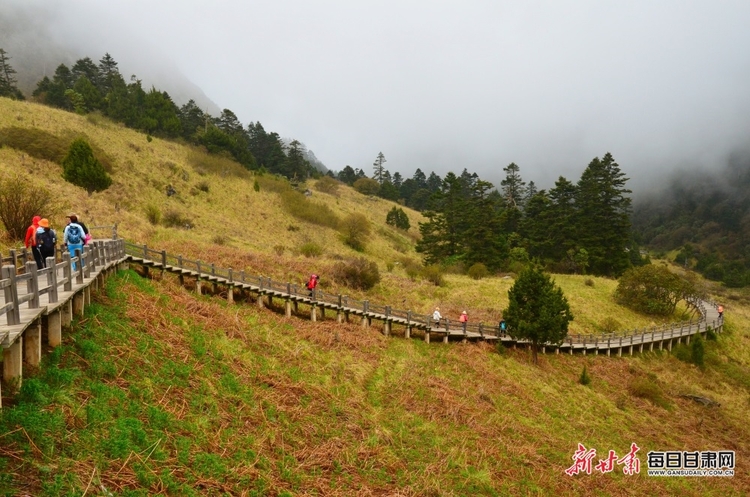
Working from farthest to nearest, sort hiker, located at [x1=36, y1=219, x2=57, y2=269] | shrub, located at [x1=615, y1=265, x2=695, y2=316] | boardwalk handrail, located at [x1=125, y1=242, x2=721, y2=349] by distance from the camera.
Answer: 1. shrub, located at [x1=615, y1=265, x2=695, y2=316]
2. boardwalk handrail, located at [x1=125, y1=242, x2=721, y2=349]
3. hiker, located at [x1=36, y1=219, x2=57, y2=269]

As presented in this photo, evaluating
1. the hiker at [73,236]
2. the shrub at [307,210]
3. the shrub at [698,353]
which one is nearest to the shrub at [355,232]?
the shrub at [307,210]

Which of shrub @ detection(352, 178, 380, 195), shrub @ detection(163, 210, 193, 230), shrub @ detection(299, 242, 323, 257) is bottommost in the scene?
shrub @ detection(299, 242, 323, 257)

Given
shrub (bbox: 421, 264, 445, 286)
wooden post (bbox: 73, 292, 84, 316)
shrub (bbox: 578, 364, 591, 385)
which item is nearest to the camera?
wooden post (bbox: 73, 292, 84, 316)

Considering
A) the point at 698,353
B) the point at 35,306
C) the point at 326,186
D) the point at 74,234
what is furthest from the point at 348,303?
the point at 326,186

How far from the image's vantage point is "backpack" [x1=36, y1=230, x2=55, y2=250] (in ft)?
Result: 33.4

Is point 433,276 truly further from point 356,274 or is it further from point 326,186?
point 326,186

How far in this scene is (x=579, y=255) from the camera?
174ft

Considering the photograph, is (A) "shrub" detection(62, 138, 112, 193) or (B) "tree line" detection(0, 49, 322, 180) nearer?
(A) "shrub" detection(62, 138, 112, 193)

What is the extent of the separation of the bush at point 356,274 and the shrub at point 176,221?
16522 mm

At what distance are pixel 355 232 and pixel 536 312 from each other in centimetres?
3165

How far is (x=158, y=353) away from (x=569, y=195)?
5996cm

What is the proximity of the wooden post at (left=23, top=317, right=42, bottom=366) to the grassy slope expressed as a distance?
25.0 inches

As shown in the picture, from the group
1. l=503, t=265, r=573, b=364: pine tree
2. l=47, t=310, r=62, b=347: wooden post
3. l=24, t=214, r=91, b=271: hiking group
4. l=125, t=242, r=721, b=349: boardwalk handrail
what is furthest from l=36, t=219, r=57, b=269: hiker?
l=503, t=265, r=573, b=364: pine tree

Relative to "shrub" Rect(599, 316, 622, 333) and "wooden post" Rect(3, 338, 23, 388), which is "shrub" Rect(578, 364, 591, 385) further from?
"wooden post" Rect(3, 338, 23, 388)
